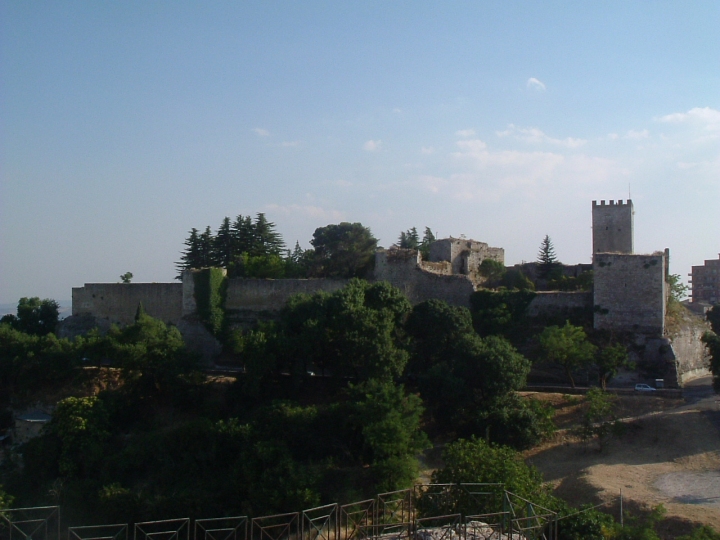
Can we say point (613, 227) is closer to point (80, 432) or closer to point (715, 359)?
point (715, 359)

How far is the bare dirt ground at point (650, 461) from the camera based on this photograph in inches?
616

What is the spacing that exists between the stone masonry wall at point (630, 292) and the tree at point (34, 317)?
2454 cm

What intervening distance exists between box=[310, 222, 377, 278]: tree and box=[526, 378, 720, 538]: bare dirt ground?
11.9 m

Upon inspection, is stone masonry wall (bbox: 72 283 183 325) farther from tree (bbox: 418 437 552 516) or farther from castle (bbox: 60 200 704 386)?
tree (bbox: 418 437 552 516)

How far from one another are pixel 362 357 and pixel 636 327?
10.2 m

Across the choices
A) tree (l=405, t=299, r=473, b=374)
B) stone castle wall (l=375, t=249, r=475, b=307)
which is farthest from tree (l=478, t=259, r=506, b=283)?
tree (l=405, t=299, r=473, b=374)

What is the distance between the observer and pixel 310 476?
17.8 m

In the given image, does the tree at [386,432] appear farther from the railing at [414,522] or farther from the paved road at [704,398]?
the paved road at [704,398]

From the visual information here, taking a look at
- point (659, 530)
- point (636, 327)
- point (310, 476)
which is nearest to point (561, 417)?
point (636, 327)

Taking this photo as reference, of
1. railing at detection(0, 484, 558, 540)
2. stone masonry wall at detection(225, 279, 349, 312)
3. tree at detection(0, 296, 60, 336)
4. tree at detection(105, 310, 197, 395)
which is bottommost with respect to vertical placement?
railing at detection(0, 484, 558, 540)

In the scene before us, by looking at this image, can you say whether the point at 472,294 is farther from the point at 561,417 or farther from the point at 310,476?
the point at 310,476

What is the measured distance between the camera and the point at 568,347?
22828 millimetres

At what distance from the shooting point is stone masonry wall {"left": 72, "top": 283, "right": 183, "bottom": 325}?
1231 inches

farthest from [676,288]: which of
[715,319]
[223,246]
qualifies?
[223,246]
